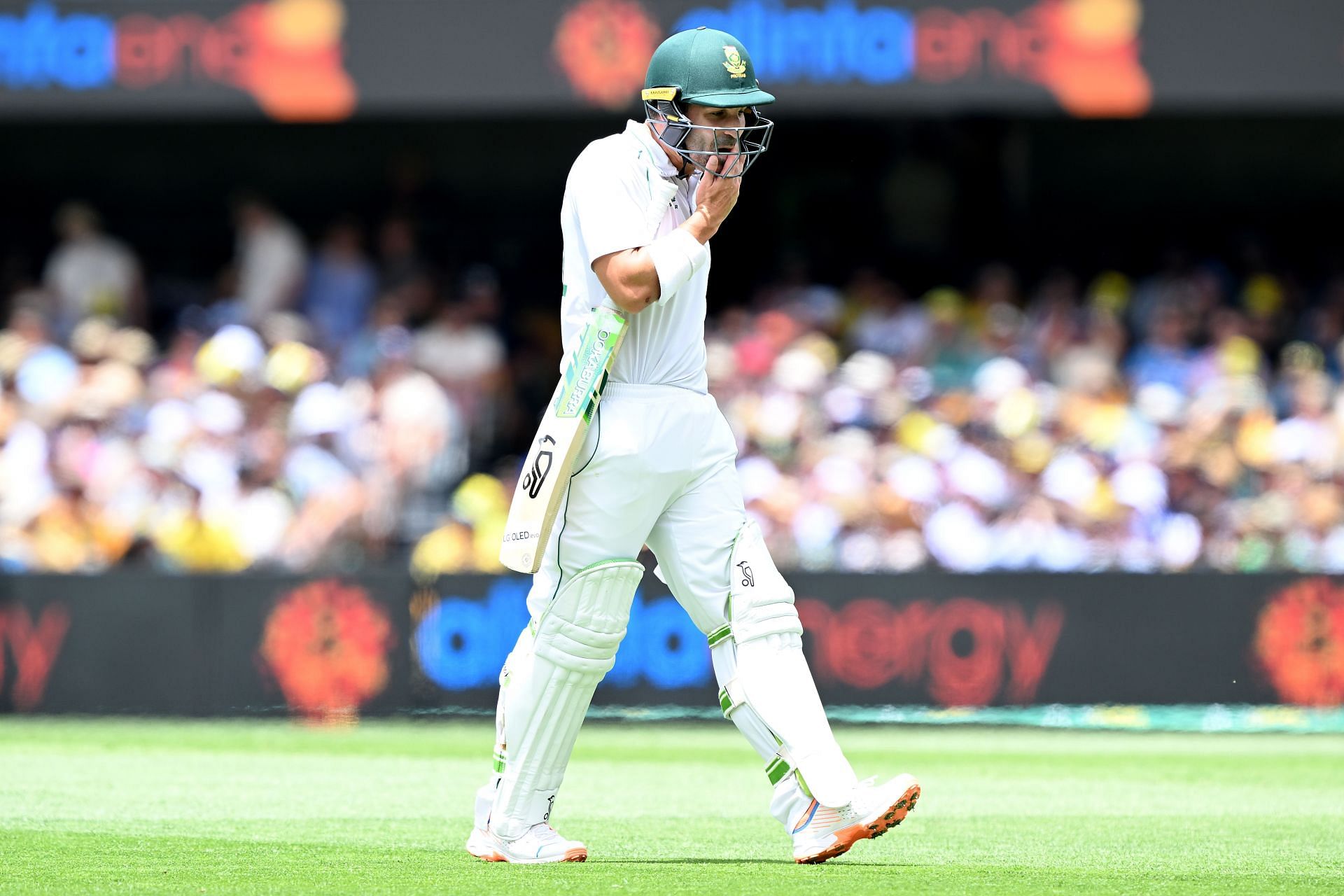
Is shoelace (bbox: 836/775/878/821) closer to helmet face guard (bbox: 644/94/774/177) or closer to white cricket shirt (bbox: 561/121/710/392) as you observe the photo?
white cricket shirt (bbox: 561/121/710/392)

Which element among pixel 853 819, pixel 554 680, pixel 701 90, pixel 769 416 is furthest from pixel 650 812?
pixel 769 416

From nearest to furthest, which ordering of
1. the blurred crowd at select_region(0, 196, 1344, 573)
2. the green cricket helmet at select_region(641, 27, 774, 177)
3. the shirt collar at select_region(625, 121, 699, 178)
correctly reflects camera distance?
the green cricket helmet at select_region(641, 27, 774, 177)
the shirt collar at select_region(625, 121, 699, 178)
the blurred crowd at select_region(0, 196, 1344, 573)

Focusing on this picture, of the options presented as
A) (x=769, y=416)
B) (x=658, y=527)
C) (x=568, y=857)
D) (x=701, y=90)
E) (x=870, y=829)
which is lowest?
(x=568, y=857)

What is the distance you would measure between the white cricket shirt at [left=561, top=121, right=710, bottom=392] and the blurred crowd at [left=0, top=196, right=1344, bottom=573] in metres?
5.29

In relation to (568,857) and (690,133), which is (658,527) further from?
(690,133)

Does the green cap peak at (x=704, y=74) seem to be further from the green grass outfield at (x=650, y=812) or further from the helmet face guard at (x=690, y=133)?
the green grass outfield at (x=650, y=812)

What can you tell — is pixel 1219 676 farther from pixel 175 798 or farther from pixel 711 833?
pixel 175 798

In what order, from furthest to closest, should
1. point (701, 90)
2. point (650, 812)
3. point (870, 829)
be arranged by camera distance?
point (650, 812)
point (701, 90)
point (870, 829)

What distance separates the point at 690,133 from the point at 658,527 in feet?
3.45

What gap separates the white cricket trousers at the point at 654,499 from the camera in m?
5.16

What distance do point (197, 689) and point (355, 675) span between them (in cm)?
82

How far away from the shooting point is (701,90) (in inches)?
203

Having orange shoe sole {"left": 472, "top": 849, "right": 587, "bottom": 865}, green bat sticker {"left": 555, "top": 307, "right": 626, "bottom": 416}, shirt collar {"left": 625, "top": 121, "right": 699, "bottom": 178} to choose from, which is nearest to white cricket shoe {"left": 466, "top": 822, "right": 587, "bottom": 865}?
orange shoe sole {"left": 472, "top": 849, "right": 587, "bottom": 865}

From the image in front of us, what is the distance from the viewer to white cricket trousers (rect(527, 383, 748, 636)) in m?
5.16
